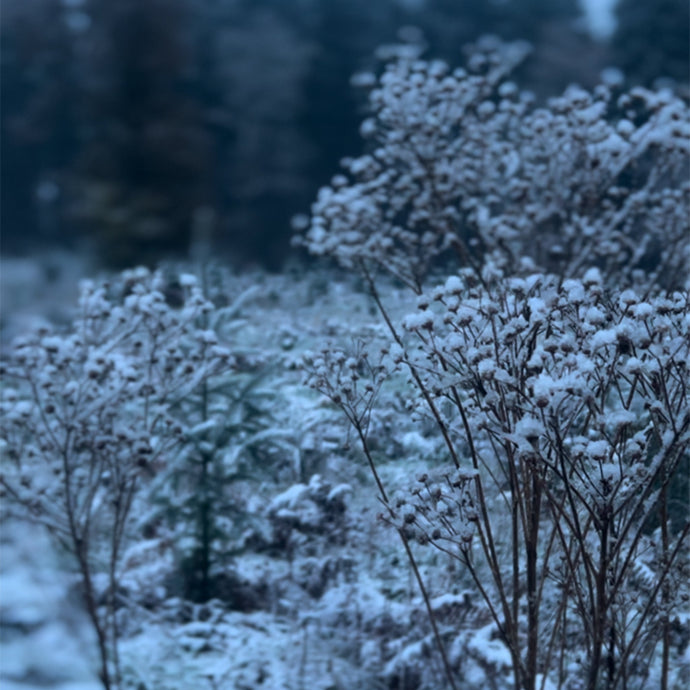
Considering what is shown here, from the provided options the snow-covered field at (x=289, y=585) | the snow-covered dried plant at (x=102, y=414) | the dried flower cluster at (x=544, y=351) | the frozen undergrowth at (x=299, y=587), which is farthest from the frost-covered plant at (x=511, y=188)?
the snow-covered dried plant at (x=102, y=414)

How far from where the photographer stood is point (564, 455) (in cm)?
224

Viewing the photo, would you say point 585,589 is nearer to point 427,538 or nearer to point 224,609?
point 427,538

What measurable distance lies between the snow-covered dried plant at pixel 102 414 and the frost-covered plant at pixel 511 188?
1.24m

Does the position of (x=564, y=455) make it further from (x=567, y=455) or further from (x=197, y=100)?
(x=197, y=100)

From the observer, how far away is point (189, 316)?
Answer: 3.64 m

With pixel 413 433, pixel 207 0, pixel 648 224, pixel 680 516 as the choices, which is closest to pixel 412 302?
pixel 413 433

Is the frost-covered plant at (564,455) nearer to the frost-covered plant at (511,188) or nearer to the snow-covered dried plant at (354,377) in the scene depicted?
the snow-covered dried plant at (354,377)

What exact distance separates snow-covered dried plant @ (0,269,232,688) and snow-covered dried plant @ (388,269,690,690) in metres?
1.13

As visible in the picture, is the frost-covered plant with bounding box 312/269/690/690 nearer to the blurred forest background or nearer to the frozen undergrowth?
the frozen undergrowth

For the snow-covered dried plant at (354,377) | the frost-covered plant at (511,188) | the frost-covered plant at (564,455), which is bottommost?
the frost-covered plant at (564,455)

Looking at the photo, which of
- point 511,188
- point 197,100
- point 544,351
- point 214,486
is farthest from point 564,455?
point 197,100

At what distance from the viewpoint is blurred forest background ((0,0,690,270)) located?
11.0m

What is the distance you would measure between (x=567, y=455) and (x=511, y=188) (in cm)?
297

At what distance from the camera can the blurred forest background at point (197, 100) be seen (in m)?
11.0
